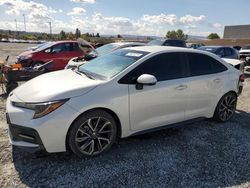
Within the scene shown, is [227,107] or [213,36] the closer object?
[227,107]

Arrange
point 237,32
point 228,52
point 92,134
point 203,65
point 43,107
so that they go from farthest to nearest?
point 237,32 → point 228,52 → point 203,65 → point 92,134 → point 43,107

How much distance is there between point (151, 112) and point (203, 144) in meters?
1.09

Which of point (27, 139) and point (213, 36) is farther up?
point (213, 36)

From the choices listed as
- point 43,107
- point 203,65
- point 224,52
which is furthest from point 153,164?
point 224,52

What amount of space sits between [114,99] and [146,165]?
1031 millimetres

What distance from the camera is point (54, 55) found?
11.7m

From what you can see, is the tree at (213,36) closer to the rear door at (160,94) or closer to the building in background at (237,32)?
the building in background at (237,32)

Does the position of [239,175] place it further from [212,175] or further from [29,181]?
[29,181]

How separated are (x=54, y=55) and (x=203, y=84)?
851cm

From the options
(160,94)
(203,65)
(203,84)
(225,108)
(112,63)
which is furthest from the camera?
(225,108)

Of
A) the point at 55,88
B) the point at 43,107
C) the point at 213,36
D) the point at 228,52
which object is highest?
the point at 213,36

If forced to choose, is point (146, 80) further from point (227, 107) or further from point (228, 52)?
point (228, 52)

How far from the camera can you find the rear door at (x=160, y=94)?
3.97 m

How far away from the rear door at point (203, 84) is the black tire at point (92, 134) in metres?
1.55
